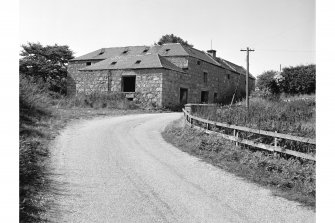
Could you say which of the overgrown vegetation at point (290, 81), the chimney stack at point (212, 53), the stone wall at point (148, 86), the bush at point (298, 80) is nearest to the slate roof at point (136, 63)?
the stone wall at point (148, 86)

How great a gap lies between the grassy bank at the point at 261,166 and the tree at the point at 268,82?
49.7ft

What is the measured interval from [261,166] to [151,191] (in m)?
3.17

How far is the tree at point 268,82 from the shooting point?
24.4m

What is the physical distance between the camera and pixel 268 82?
24.5m

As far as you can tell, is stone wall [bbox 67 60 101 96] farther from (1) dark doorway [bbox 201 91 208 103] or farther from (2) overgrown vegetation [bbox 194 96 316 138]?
(2) overgrown vegetation [bbox 194 96 316 138]

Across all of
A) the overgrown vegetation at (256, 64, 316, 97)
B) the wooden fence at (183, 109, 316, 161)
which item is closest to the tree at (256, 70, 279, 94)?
the overgrown vegetation at (256, 64, 316, 97)

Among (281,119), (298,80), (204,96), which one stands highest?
(298,80)

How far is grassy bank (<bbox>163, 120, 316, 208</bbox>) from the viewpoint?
241 inches

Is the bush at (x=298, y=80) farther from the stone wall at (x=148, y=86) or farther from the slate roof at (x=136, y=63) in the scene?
the stone wall at (x=148, y=86)

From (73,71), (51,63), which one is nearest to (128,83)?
(51,63)

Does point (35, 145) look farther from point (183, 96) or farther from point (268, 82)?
point (183, 96)

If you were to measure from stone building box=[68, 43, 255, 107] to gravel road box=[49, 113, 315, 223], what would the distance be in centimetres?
1571
